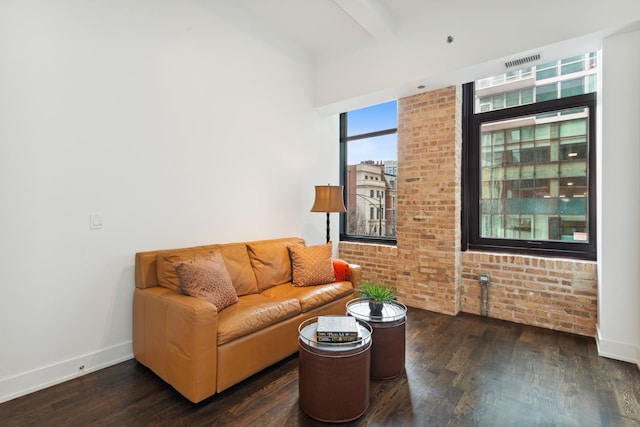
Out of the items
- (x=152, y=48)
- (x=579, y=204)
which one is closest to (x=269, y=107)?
(x=152, y=48)

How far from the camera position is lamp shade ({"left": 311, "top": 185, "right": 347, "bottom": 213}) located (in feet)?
12.6

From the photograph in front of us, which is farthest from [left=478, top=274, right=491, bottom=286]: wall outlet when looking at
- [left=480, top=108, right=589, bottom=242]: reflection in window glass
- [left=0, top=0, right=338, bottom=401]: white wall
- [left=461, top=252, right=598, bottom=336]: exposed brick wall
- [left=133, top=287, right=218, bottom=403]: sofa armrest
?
[left=133, top=287, right=218, bottom=403]: sofa armrest

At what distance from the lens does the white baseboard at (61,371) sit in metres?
2.02

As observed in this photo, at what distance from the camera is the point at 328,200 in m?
3.84

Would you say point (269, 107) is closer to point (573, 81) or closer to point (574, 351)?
point (573, 81)

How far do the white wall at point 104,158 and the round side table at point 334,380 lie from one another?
5.51 feet

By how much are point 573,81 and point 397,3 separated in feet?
6.71

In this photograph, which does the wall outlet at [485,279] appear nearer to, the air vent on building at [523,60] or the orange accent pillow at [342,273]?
the orange accent pillow at [342,273]

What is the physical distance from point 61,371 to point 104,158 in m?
1.60

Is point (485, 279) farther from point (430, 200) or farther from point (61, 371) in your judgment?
point (61, 371)

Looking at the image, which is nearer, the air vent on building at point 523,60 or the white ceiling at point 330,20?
the air vent on building at point 523,60

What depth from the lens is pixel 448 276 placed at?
3.63 metres

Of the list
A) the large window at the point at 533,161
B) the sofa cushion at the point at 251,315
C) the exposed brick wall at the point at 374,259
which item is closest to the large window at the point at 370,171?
the exposed brick wall at the point at 374,259

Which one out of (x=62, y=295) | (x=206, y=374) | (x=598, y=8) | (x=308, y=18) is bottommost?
(x=206, y=374)
